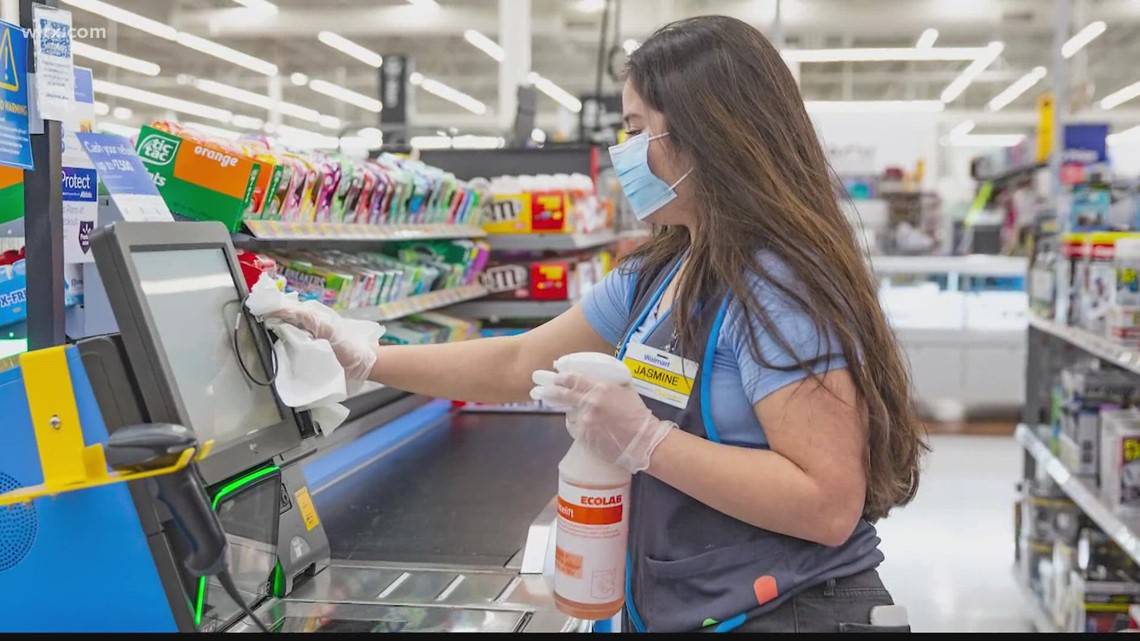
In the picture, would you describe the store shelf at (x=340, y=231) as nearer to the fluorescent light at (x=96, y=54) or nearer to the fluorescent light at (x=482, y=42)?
the fluorescent light at (x=96, y=54)

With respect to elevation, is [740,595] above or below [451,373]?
below

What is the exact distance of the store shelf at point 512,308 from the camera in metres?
4.19

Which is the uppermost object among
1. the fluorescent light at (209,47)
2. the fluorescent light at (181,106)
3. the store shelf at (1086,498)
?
the fluorescent light at (181,106)

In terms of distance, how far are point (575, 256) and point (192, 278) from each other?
3440 millimetres

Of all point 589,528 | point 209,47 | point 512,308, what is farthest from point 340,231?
point 209,47

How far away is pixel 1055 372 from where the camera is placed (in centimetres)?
465

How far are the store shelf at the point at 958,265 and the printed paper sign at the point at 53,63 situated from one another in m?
7.24

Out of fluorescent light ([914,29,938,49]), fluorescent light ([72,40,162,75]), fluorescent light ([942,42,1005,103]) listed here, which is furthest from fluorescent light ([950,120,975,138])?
fluorescent light ([72,40,162,75])

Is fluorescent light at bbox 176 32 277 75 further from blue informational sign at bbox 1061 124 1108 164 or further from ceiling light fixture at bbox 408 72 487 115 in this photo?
blue informational sign at bbox 1061 124 1108 164

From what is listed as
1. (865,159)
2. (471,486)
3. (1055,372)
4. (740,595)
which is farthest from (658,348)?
(865,159)

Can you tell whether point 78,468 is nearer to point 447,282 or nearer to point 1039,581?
point 447,282

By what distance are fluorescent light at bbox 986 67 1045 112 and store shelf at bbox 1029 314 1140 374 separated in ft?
52.6

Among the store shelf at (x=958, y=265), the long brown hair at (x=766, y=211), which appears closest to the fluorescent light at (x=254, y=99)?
the store shelf at (x=958, y=265)

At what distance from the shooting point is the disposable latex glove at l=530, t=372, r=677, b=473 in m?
1.41
